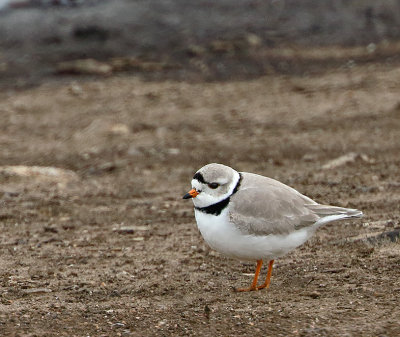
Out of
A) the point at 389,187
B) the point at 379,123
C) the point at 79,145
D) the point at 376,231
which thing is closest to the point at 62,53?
the point at 79,145

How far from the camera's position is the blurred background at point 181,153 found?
5757 millimetres

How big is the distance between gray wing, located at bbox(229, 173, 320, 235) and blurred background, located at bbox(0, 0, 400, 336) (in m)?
0.50

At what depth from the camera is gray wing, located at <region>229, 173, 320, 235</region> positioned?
19.6 ft

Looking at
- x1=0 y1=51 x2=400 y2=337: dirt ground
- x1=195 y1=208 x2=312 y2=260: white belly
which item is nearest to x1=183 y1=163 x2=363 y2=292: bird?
x1=195 y1=208 x2=312 y2=260: white belly

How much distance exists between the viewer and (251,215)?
237 inches

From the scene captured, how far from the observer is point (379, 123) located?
39.4ft

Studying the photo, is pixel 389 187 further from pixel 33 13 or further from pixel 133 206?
pixel 33 13

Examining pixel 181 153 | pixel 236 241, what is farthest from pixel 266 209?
pixel 181 153

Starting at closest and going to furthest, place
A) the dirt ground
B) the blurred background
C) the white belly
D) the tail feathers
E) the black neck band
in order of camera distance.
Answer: the dirt ground
the blurred background
the white belly
the black neck band
the tail feathers

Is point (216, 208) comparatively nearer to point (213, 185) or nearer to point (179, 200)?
point (213, 185)

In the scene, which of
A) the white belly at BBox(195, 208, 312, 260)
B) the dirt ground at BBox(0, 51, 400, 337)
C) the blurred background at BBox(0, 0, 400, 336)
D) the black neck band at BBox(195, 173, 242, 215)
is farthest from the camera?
the black neck band at BBox(195, 173, 242, 215)

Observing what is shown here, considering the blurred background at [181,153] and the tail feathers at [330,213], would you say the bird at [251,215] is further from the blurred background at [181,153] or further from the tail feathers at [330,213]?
the blurred background at [181,153]

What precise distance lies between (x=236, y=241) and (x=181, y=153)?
5.34 m

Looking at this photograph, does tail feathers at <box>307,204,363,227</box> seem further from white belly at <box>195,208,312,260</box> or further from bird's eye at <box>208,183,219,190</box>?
bird's eye at <box>208,183,219,190</box>
